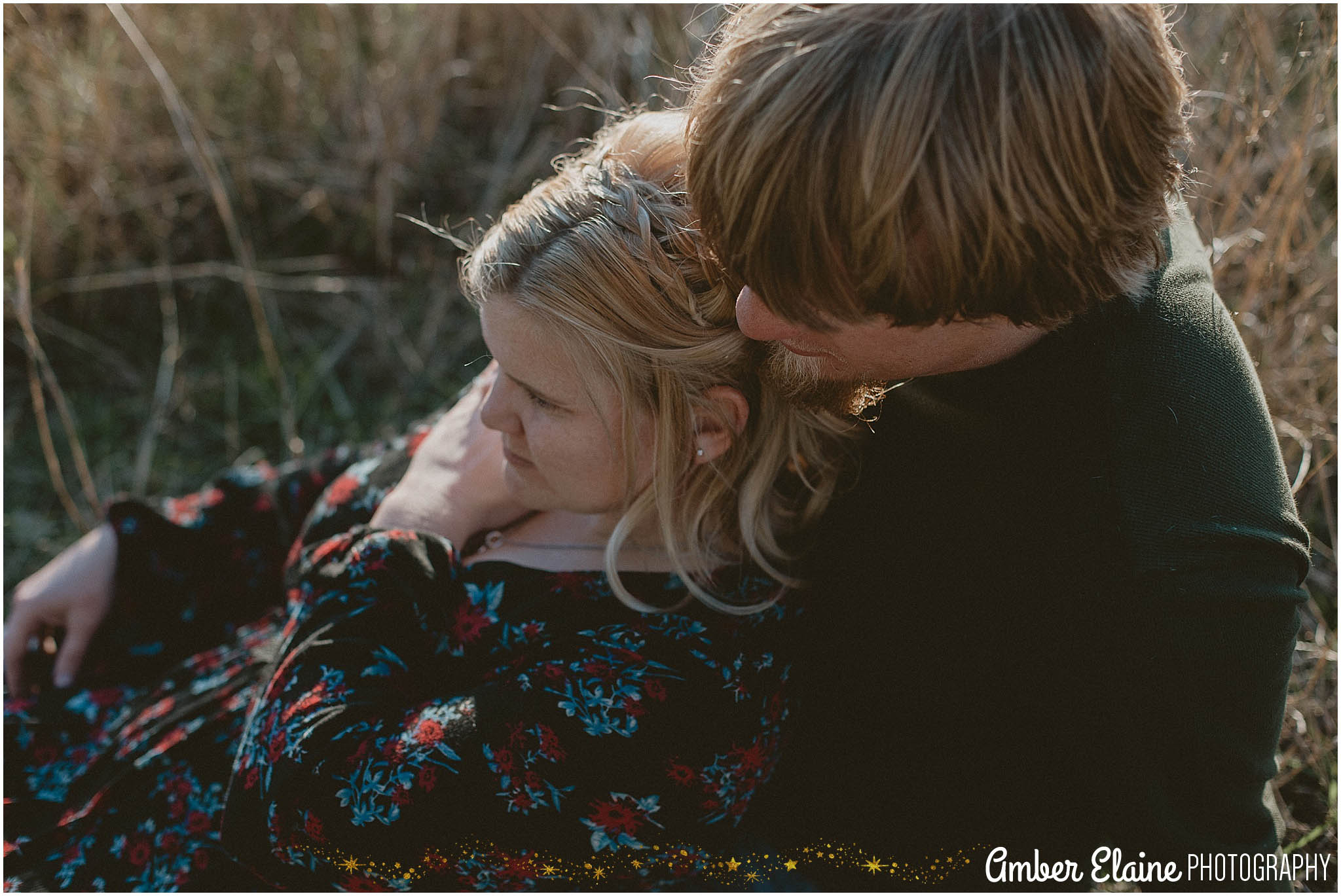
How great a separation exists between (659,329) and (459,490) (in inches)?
24.1

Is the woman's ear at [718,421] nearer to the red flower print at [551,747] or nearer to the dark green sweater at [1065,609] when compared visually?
the dark green sweater at [1065,609]

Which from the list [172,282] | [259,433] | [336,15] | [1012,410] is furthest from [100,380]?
[1012,410]

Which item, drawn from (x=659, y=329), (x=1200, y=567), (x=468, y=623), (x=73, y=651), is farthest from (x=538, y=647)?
(x=73, y=651)

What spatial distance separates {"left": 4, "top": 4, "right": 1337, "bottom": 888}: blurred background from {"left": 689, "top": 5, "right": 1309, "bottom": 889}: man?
149 centimetres

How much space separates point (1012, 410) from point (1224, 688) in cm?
44

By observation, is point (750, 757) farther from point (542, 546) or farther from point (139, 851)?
point (139, 851)

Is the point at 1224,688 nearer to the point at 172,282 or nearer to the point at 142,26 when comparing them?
the point at 172,282

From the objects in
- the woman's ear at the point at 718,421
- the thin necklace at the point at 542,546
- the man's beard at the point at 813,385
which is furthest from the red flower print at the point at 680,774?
the man's beard at the point at 813,385

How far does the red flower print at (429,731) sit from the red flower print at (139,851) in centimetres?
61

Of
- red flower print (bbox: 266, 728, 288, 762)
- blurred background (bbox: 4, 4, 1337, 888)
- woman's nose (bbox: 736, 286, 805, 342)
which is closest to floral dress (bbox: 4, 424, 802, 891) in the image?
red flower print (bbox: 266, 728, 288, 762)

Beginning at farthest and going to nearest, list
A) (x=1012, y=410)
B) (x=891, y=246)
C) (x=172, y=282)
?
(x=172, y=282) → (x=1012, y=410) → (x=891, y=246)

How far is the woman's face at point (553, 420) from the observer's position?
55.0 inches

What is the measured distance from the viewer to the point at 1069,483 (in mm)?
Result: 1262

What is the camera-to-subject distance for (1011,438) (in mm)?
1325
